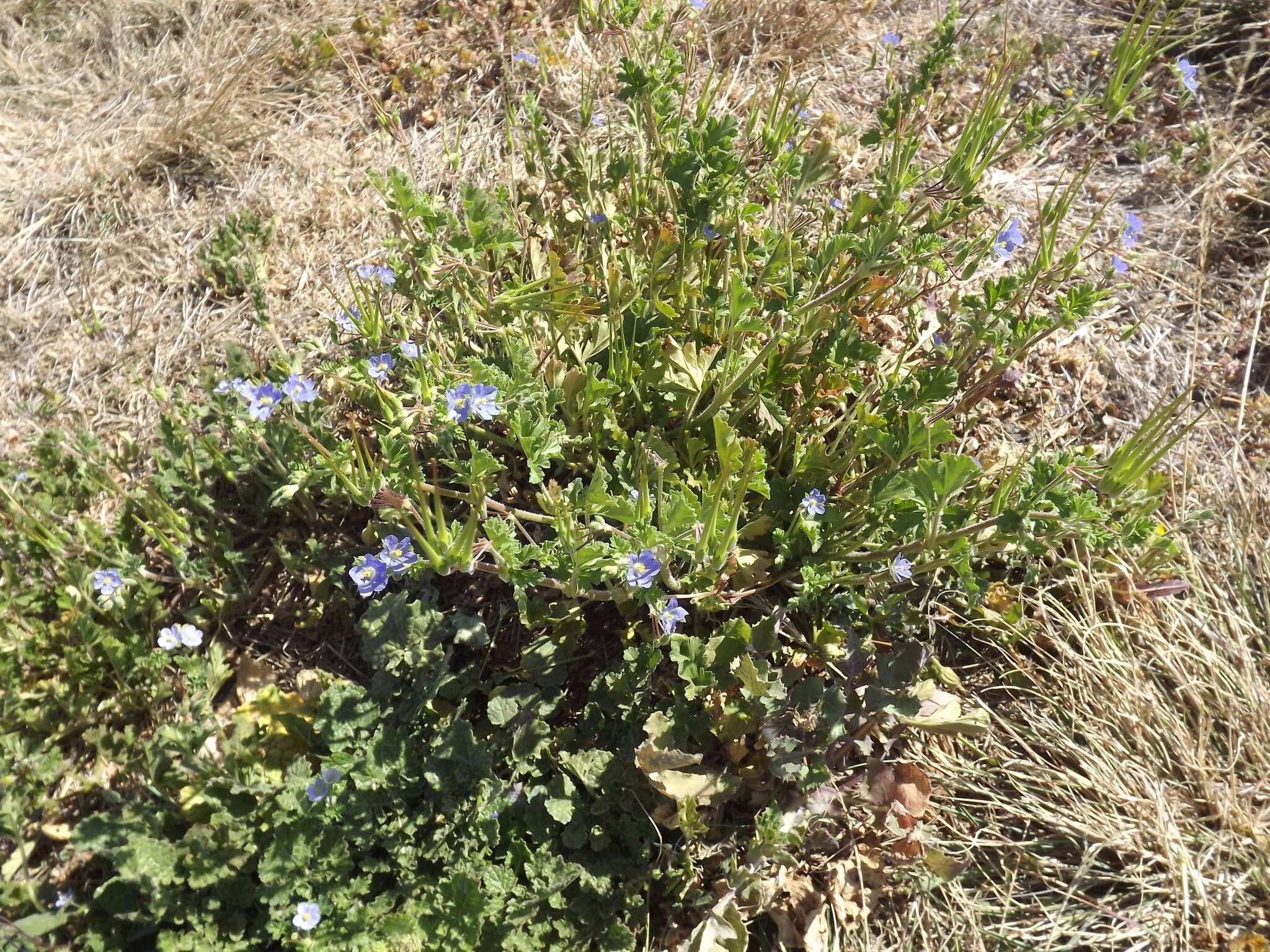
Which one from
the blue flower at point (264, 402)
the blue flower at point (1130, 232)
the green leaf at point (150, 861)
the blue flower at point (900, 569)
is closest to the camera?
the green leaf at point (150, 861)

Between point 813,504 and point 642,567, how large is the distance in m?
0.67

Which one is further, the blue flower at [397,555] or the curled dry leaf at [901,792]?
the curled dry leaf at [901,792]

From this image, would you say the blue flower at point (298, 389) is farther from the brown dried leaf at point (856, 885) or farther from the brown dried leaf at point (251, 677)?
the brown dried leaf at point (856, 885)

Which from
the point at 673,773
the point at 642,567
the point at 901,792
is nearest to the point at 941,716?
the point at 901,792

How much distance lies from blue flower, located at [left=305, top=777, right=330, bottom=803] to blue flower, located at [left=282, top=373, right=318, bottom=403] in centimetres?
105

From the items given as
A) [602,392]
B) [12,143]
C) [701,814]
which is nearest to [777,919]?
[701,814]

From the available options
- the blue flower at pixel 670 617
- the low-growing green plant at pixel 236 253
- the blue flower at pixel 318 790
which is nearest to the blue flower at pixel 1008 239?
the blue flower at pixel 670 617

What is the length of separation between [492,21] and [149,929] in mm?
3698

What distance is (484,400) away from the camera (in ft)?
7.22

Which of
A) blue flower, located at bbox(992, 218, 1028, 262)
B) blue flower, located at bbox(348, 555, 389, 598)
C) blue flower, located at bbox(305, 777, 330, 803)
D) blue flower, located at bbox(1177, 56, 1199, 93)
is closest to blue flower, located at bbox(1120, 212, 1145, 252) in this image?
blue flower, located at bbox(992, 218, 1028, 262)

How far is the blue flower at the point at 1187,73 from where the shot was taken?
3.27 meters

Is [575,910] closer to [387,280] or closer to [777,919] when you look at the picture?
[777,919]

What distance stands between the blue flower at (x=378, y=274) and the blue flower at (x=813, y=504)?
1439 mm

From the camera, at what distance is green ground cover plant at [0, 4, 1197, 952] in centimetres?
218
